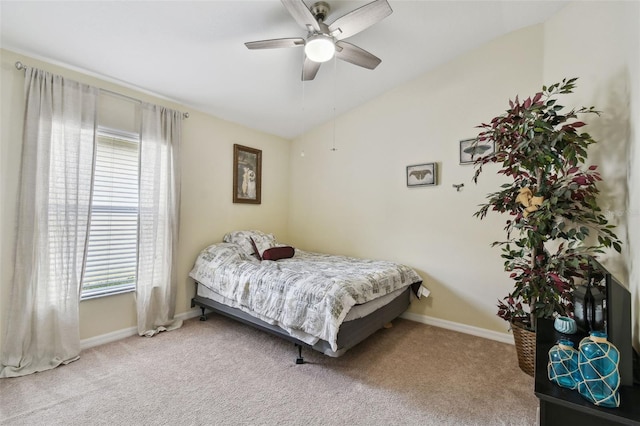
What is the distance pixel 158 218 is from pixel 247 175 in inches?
53.8

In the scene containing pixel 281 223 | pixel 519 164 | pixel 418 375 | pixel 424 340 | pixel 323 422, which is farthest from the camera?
pixel 281 223

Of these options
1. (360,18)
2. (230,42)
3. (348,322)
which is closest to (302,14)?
(360,18)

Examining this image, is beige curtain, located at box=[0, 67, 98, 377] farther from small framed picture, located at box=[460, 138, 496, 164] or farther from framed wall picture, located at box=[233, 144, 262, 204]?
small framed picture, located at box=[460, 138, 496, 164]

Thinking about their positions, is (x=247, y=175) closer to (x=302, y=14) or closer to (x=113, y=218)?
(x=113, y=218)

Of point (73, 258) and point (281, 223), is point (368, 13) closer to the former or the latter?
point (73, 258)

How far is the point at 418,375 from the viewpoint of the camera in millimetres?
2170

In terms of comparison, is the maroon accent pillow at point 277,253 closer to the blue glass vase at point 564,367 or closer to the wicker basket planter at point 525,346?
the wicker basket planter at point 525,346

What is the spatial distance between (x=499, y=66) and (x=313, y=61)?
2.01 meters

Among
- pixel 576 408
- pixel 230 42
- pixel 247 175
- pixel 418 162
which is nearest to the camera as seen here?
pixel 576 408

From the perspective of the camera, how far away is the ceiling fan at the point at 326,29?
176 cm

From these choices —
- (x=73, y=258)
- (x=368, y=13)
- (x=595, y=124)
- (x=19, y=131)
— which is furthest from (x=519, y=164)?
(x=19, y=131)

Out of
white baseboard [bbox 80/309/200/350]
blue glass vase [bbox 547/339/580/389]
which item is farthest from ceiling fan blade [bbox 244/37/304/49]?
white baseboard [bbox 80/309/200/350]

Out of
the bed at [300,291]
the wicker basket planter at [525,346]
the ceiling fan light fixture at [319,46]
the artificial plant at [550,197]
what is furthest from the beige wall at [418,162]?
the ceiling fan light fixture at [319,46]

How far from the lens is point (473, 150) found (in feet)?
9.54
